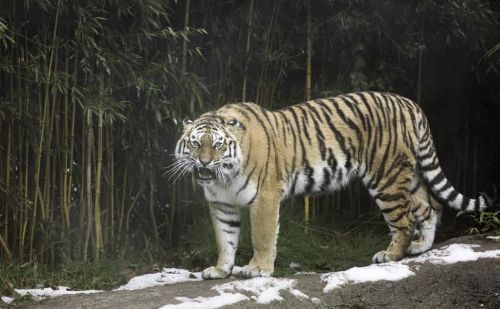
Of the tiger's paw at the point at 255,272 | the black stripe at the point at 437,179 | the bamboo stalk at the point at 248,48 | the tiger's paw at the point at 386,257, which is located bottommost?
the tiger's paw at the point at 255,272

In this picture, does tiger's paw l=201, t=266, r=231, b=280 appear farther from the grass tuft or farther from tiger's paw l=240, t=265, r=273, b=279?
the grass tuft

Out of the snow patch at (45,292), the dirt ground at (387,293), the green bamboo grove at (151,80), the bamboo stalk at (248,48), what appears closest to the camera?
the dirt ground at (387,293)

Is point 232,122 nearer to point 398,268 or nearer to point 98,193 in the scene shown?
point 98,193

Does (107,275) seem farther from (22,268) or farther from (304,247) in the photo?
(304,247)

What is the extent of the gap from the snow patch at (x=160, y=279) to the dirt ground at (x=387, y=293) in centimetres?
59

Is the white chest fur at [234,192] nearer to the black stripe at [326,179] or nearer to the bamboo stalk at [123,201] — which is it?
the black stripe at [326,179]

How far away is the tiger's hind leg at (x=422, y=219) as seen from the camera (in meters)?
5.44

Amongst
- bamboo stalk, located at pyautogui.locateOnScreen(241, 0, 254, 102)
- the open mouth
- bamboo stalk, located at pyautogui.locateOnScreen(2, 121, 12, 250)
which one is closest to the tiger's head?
the open mouth

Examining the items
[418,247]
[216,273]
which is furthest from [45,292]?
[418,247]

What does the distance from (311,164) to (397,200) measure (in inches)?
25.3

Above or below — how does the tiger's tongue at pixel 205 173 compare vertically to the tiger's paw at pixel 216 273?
above

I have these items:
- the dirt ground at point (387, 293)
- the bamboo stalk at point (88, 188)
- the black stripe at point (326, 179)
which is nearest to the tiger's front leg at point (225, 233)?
the dirt ground at point (387, 293)

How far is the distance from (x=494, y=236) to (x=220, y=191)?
6.42ft

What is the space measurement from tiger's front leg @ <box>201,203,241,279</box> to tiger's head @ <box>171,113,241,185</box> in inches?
11.2
